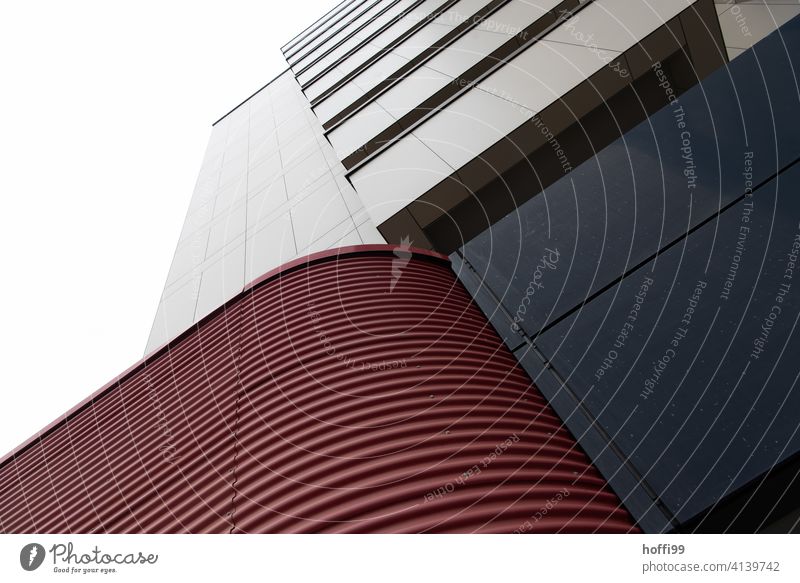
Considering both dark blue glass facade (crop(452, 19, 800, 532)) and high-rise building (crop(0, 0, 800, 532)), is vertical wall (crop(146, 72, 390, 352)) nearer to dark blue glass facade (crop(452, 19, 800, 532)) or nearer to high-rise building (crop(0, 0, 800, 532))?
high-rise building (crop(0, 0, 800, 532))

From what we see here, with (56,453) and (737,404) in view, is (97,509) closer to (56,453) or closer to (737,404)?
(56,453)

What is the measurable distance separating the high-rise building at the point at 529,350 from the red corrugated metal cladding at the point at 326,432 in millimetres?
16

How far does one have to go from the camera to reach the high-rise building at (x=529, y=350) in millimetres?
3107

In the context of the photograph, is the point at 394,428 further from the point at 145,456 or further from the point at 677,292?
the point at 677,292

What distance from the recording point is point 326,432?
3338 millimetres

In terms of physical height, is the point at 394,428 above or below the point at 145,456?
below

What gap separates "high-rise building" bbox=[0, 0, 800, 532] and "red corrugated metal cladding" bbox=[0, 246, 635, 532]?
0.6 inches
